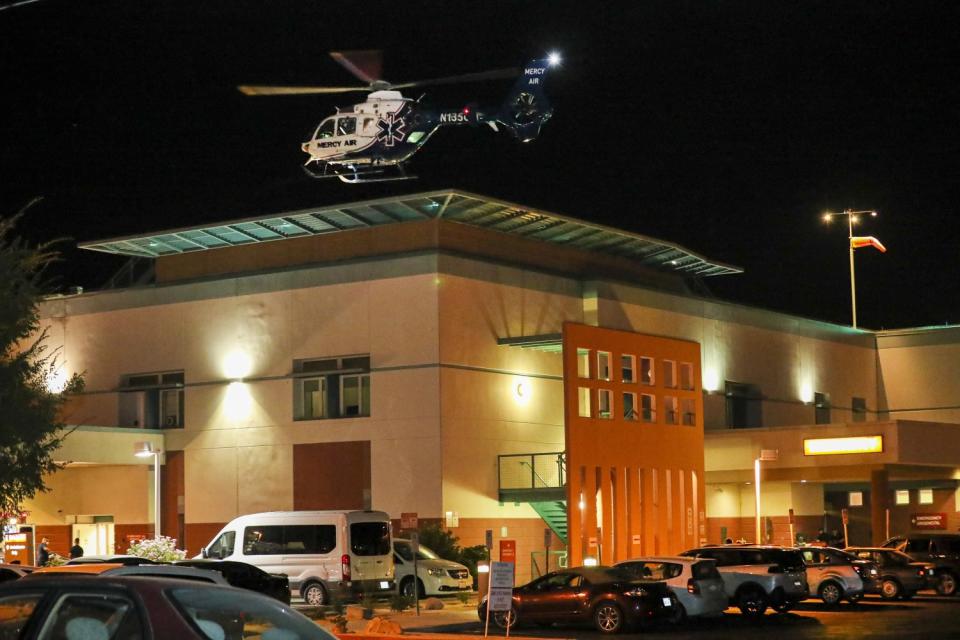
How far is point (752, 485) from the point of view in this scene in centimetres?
5391

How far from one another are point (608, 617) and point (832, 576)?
30.6 ft

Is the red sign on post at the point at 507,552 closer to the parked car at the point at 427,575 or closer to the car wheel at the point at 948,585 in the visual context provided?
the parked car at the point at 427,575

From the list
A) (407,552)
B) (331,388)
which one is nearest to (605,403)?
(331,388)

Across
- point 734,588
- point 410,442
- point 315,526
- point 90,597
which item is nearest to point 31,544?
point 410,442

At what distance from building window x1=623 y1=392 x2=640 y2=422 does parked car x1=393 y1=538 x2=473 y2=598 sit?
8.59 m

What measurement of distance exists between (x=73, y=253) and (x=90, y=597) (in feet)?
209

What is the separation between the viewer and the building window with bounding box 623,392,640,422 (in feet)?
141

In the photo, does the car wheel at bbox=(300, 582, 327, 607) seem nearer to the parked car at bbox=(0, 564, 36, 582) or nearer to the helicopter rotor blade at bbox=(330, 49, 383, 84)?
the parked car at bbox=(0, 564, 36, 582)

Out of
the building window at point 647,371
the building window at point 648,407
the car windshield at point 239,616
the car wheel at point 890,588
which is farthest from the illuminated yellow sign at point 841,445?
the car windshield at point 239,616

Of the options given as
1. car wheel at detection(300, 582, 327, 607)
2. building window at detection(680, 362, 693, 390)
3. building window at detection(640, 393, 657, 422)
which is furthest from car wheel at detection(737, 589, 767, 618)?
building window at detection(680, 362, 693, 390)

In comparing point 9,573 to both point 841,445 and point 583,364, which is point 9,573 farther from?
point 841,445

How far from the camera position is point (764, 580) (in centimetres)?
3045

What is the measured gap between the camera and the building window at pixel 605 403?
41781mm

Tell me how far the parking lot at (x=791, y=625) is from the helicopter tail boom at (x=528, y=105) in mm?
15861
